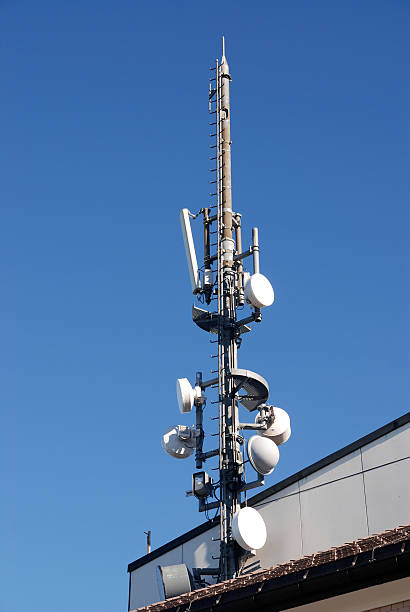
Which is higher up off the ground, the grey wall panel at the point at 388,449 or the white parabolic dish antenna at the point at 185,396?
the white parabolic dish antenna at the point at 185,396

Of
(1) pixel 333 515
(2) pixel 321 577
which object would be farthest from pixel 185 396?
(2) pixel 321 577

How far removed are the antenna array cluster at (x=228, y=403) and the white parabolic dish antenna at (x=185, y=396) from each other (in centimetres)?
2

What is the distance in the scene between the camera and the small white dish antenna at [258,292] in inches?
823

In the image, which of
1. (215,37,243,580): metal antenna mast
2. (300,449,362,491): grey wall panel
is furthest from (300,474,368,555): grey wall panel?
(215,37,243,580): metal antenna mast

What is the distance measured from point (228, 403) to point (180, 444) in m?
1.47

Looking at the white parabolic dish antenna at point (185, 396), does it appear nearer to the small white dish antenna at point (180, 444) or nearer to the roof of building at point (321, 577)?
the small white dish antenna at point (180, 444)

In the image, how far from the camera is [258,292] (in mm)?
20938

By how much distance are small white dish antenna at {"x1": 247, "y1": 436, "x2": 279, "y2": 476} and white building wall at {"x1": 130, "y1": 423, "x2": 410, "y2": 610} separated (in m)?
0.84

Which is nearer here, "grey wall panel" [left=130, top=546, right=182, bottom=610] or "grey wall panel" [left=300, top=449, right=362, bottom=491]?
"grey wall panel" [left=300, top=449, right=362, bottom=491]

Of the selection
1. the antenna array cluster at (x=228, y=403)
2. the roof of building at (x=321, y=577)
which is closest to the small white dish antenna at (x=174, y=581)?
the antenna array cluster at (x=228, y=403)

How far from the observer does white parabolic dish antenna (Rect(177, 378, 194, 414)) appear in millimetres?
21000

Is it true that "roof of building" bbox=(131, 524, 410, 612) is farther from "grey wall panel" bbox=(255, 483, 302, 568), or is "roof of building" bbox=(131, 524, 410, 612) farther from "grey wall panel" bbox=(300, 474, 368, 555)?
"grey wall panel" bbox=(255, 483, 302, 568)

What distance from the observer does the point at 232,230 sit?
2316 centimetres

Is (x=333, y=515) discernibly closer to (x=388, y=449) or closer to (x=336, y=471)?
(x=336, y=471)
